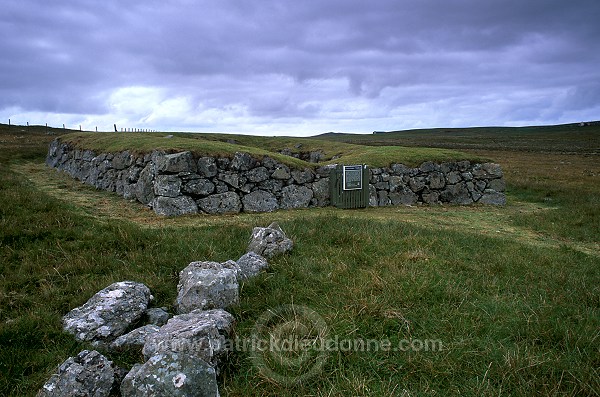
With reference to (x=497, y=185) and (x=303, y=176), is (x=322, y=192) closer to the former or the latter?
(x=303, y=176)

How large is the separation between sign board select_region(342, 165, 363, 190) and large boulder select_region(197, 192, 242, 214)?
4203mm

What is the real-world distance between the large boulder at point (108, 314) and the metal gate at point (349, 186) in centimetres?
1046

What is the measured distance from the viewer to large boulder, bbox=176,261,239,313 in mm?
4539

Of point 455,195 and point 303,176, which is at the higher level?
point 303,176

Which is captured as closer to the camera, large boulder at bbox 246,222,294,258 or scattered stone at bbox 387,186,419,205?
large boulder at bbox 246,222,294,258

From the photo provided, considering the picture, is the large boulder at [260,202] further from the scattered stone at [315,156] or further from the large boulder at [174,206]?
the scattered stone at [315,156]

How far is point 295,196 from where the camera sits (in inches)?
566

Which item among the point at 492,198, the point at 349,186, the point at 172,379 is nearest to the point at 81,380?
the point at 172,379

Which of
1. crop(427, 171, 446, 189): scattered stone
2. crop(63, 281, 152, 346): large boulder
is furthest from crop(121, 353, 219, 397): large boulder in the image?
crop(427, 171, 446, 189): scattered stone

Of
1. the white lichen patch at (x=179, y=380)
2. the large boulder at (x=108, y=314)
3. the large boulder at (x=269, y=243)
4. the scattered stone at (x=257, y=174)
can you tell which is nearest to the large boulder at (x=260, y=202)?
the scattered stone at (x=257, y=174)

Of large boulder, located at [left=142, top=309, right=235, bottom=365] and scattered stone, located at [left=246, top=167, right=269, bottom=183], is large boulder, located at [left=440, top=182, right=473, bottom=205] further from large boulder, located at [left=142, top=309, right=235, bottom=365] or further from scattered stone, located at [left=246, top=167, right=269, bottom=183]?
large boulder, located at [left=142, top=309, right=235, bottom=365]

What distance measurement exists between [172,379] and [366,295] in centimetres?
258

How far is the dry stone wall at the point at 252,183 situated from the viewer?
41.5ft

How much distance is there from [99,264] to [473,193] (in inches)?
607
